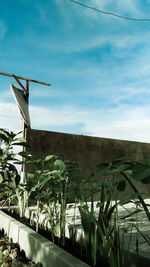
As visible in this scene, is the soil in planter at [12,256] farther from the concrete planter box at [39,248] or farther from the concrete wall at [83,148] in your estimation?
the concrete wall at [83,148]

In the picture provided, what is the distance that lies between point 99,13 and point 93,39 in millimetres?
1022

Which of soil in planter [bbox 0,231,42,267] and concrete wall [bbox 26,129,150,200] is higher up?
concrete wall [bbox 26,129,150,200]

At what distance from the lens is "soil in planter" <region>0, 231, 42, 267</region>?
1247mm

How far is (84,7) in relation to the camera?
15.2 ft

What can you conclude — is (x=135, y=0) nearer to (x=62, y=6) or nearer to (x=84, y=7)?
(x=84, y=7)

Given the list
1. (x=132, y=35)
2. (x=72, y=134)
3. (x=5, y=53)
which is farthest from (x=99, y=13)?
(x=72, y=134)

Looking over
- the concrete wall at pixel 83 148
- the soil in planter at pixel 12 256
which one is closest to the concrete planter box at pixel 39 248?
the soil in planter at pixel 12 256

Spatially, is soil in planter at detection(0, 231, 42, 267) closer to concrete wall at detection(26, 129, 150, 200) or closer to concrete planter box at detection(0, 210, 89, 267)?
concrete planter box at detection(0, 210, 89, 267)

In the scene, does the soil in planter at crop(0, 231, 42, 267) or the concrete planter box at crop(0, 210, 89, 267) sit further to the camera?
the soil in planter at crop(0, 231, 42, 267)

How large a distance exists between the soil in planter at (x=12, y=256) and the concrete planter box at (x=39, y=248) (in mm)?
32

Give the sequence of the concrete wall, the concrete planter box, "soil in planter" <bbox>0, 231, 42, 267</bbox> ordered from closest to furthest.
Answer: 1. the concrete planter box
2. "soil in planter" <bbox>0, 231, 42, 267</bbox>
3. the concrete wall

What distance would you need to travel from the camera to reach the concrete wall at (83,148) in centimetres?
336

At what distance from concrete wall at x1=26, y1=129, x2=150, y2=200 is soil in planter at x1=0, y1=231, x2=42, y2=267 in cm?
183

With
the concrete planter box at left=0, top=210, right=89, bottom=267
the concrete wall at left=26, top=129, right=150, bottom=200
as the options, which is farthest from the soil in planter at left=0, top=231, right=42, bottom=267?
the concrete wall at left=26, top=129, right=150, bottom=200
